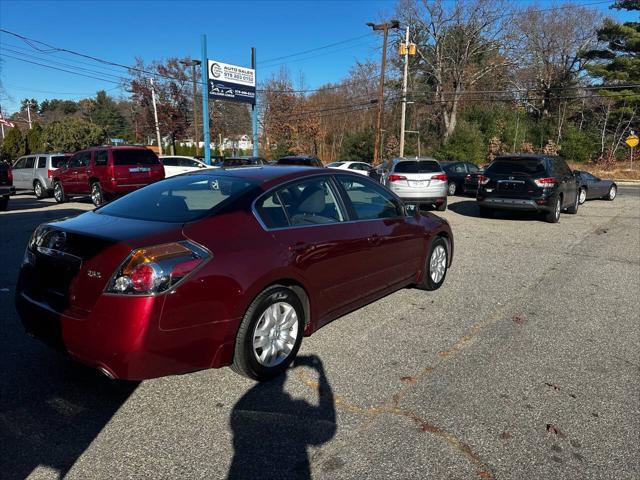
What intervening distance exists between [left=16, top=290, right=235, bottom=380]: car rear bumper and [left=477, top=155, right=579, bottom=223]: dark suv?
10248 mm

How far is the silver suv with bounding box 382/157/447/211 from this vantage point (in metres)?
13.4

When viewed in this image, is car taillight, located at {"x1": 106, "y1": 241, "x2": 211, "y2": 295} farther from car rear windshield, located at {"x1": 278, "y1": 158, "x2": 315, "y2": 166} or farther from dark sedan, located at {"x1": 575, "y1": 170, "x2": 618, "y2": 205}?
dark sedan, located at {"x1": 575, "y1": 170, "x2": 618, "y2": 205}

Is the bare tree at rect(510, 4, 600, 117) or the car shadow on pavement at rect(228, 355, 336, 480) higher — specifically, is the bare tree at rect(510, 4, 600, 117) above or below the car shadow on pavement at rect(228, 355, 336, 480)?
above

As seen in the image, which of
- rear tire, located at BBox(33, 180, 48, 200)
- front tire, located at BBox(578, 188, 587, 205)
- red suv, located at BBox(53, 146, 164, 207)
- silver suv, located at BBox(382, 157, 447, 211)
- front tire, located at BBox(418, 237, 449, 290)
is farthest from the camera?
rear tire, located at BBox(33, 180, 48, 200)

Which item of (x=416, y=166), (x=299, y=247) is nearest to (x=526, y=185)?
(x=416, y=166)

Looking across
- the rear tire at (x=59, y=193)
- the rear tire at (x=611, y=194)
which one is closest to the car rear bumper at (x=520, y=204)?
the rear tire at (x=611, y=194)

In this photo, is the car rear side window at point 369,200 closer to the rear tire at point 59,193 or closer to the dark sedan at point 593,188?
the dark sedan at point 593,188

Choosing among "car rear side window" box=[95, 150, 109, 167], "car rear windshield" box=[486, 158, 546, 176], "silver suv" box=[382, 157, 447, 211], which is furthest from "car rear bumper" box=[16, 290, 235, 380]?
"car rear side window" box=[95, 150, 109, 167]

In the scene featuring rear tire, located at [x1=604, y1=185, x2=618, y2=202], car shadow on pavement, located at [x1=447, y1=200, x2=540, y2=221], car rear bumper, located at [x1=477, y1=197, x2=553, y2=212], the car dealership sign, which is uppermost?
the car dealership sign

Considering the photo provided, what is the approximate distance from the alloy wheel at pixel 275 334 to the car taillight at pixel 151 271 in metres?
0.74

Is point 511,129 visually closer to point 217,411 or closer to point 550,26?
point 550,26

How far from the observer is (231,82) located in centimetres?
2688

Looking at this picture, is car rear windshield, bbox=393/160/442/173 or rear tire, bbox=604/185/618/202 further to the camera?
rear tire, bbox=604/185/618/202

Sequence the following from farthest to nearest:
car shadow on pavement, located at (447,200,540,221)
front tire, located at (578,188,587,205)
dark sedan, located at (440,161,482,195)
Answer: dark sedan, located at (440,161,482,195)
front tire, located at (578,188,587,205)
car shadow on pavement, located at (447,200,540,221)
